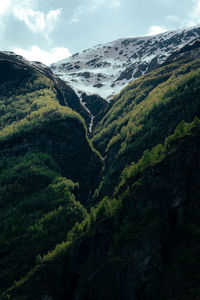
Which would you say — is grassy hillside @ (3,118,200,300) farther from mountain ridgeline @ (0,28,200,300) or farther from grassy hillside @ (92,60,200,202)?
grassy hillside @ (92,60,200,202)

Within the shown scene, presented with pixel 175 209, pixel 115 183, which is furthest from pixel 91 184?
pixel 175 209

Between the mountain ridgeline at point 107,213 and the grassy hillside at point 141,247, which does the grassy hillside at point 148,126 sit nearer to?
the mountain ridgeline at point 107,213

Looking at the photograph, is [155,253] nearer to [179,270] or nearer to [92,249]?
[179,270]

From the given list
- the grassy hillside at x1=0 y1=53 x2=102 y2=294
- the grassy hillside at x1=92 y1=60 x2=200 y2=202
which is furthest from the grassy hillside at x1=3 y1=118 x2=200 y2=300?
the grassy hillside at x1=92 y1=60 x2=200 y2=202

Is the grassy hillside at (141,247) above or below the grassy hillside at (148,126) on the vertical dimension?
below

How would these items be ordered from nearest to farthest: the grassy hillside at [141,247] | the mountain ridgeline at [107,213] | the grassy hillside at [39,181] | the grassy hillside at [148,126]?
1. the grassy hillside at [141,247]
2. the mountain ridgeline at [107,213]
3. the grassy hillside at [39,181]
4. the grassy hillside at [148,126]

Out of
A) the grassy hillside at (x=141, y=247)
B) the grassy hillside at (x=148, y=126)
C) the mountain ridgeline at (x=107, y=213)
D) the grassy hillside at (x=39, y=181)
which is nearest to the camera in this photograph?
the grassy hillside at (x=141, y=247)

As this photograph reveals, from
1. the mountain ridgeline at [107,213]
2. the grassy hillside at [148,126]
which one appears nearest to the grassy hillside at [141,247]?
the mountain ridgeline at [107,213]

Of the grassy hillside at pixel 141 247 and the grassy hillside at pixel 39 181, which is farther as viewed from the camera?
the grassy hillside at pixel 39 181

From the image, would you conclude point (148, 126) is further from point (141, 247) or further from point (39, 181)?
point (141, 247)
